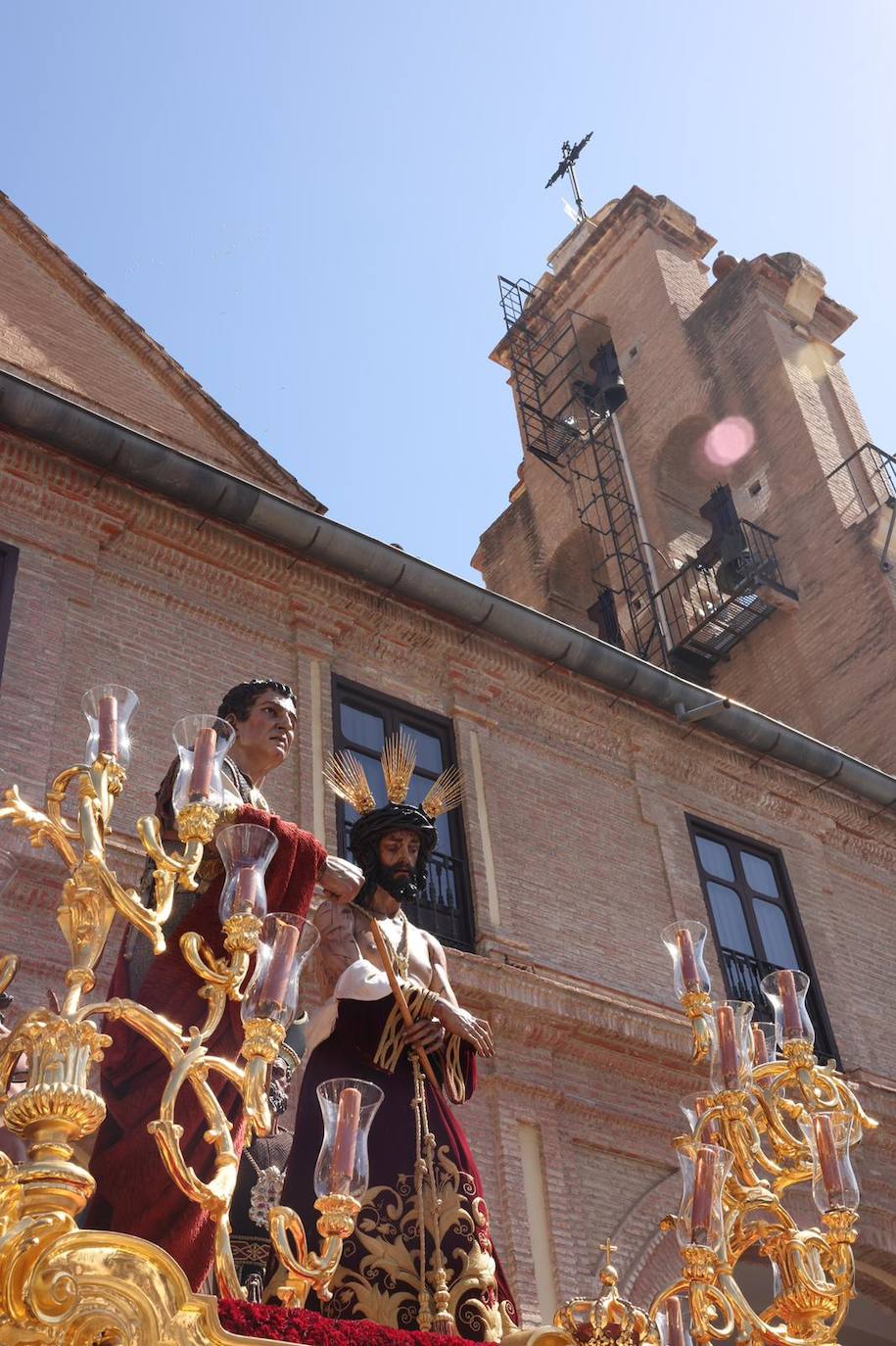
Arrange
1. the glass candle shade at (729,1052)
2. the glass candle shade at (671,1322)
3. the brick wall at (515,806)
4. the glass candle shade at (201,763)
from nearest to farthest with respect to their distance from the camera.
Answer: the glass candle shade at (201,763) < the glass candle shade at (671,1322) < the glass candle shade at (729,1052) < the brick wall at (515,806)

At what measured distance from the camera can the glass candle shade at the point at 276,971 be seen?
4234mm

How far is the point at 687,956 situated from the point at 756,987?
19.7 feet

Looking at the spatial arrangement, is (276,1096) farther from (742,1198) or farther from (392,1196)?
(742,1198)

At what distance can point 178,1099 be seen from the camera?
4.64m

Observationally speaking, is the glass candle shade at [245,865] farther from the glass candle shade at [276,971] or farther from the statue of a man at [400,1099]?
the statue of a man at [400,1099]

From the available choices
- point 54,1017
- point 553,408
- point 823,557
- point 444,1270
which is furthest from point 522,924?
point 553,408

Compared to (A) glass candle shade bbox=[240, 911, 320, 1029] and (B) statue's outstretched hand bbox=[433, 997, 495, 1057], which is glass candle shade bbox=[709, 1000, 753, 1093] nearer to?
(B) statue's outstretched hand bbox=[433, 997, 495, 1057]

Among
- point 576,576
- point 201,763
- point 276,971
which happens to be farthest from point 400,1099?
point 576,576

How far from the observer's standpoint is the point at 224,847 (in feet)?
15.0

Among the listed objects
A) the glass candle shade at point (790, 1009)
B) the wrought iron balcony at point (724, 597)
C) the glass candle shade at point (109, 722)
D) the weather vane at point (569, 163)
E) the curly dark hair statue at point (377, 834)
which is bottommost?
the glass candle shade at point (790, 1009)

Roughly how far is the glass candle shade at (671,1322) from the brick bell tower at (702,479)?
12199mm

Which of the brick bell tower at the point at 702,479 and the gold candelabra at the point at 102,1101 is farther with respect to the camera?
the brick bell tower at the point at 702,479

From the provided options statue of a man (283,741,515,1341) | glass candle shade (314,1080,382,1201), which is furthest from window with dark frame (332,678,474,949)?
glass candle shade (314,1080,382,1201)

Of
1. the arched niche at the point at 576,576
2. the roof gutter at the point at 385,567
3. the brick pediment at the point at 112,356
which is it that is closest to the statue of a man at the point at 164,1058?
the roof gutter at the point at 385,567
